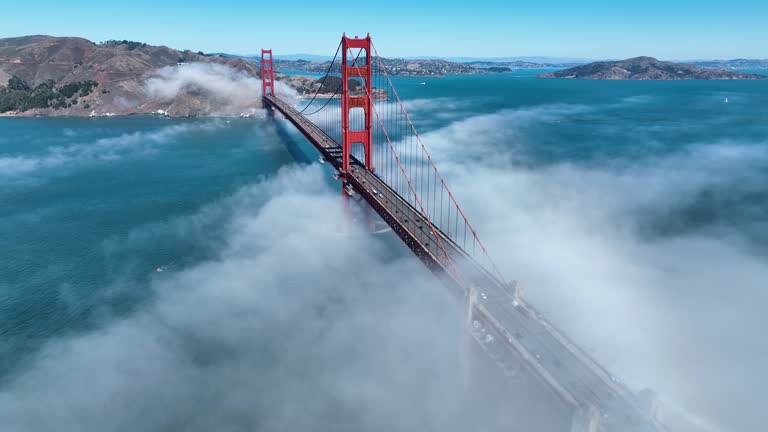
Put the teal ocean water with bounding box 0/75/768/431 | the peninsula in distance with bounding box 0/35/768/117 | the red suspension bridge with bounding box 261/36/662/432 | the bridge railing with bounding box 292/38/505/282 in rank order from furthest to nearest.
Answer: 1. the peninsula in distance with bounding box 0/35/768/117
2. the bridge railing with bounding box 292/38/505/282
3. the teal ocean water with bounding box 0/75/768/431
4. the red suspension bridge with bounding box 261/36/662/432

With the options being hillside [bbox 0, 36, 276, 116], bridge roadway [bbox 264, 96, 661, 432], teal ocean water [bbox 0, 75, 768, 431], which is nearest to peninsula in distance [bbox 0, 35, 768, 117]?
hillside [bbox 0, 36, 276, 116]

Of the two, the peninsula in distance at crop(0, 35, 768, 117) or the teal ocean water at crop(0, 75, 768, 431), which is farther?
the peninsula in distance at crop(0, 35, 768, 117)

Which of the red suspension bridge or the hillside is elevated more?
the hillside

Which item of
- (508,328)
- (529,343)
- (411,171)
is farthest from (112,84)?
(529,343)

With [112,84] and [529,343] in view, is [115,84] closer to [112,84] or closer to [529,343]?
[112,84]

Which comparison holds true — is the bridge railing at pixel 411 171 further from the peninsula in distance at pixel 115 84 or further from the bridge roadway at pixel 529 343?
the peninsula in distance at pixel 115 84

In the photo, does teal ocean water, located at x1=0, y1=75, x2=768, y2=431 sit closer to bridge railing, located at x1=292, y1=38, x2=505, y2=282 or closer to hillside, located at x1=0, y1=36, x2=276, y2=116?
bridge railing, located at x1=292, y1=38, x2=505, y2=282
